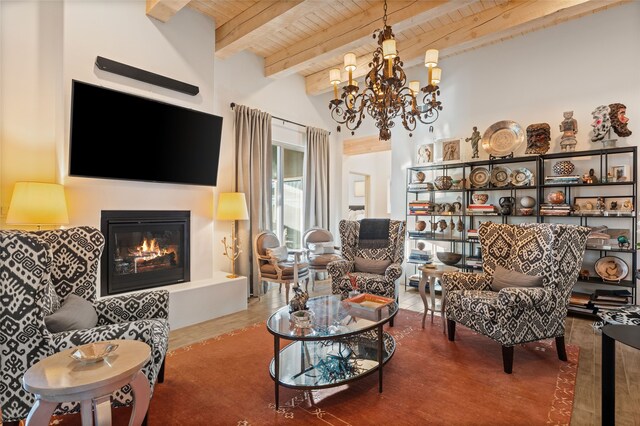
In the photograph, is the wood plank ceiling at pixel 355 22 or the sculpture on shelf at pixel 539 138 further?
the sculpture on shelf at pixel 539 138

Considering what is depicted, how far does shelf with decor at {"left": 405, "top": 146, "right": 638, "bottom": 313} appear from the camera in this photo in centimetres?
380

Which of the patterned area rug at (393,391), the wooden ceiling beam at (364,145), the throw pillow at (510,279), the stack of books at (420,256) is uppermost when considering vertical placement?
the wooden ceiling beam at (364,145)

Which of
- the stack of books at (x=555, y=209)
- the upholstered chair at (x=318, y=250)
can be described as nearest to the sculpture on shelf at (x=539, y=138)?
the stack of books at (x=555, y=209)

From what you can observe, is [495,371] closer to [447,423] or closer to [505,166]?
[447,423]

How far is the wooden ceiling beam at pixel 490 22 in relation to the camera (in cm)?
352

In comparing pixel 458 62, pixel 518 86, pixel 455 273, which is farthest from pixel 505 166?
pixel 455 273

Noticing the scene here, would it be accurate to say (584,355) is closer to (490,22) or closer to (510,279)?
(510,279)

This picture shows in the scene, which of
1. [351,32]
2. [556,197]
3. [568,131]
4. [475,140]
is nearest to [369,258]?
[475,140]

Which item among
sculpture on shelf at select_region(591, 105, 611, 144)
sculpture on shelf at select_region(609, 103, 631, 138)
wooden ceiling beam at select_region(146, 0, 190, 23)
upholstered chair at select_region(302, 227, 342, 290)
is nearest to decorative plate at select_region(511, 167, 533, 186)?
sculpture on shelf at select_region(591, 105, 611, 144)

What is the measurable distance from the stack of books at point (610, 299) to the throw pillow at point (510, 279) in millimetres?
1576

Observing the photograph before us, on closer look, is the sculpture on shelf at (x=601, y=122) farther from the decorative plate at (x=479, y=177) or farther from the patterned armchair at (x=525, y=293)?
the patterned armchair at (x=525, y=293)

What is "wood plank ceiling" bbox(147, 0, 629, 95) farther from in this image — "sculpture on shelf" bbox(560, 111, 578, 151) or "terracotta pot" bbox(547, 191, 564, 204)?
"terracotta pot" bbox(547, 191, 564, 204)

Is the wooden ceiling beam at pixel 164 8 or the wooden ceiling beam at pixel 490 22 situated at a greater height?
the wooden ceiling beam at pixel 490 22

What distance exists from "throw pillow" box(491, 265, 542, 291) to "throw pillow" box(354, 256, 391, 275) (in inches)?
47.6
